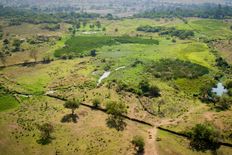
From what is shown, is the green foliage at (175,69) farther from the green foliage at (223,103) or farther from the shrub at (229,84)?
the green foliage at (223,103)

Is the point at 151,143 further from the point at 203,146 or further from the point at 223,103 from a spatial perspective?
the point at 223,103

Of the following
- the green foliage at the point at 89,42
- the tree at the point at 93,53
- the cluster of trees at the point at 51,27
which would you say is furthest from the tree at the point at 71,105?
the cluster of trees at the point at 51,27

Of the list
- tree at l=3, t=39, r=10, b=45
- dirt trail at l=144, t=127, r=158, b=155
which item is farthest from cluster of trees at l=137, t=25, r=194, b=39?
dirt trail at l=144, t=127, r=158, b=155

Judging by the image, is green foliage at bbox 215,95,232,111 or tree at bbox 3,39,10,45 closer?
green foliage at bbox 215,95,232,111

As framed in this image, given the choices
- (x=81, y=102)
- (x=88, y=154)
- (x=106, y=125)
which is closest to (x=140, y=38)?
(x=81, y=102)

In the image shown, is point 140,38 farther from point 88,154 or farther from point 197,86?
point 88,154

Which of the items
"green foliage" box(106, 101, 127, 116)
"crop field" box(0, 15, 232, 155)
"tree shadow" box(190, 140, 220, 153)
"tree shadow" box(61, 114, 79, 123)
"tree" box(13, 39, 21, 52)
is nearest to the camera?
"tree shadow" box(190, 140, 220, 153)

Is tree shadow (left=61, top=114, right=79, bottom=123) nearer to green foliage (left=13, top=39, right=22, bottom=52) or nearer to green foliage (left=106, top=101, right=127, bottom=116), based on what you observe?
green foliage (left=106, top=101, right=127, bottom=116)

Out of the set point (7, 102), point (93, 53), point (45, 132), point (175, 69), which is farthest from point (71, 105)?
point (93, 53)
